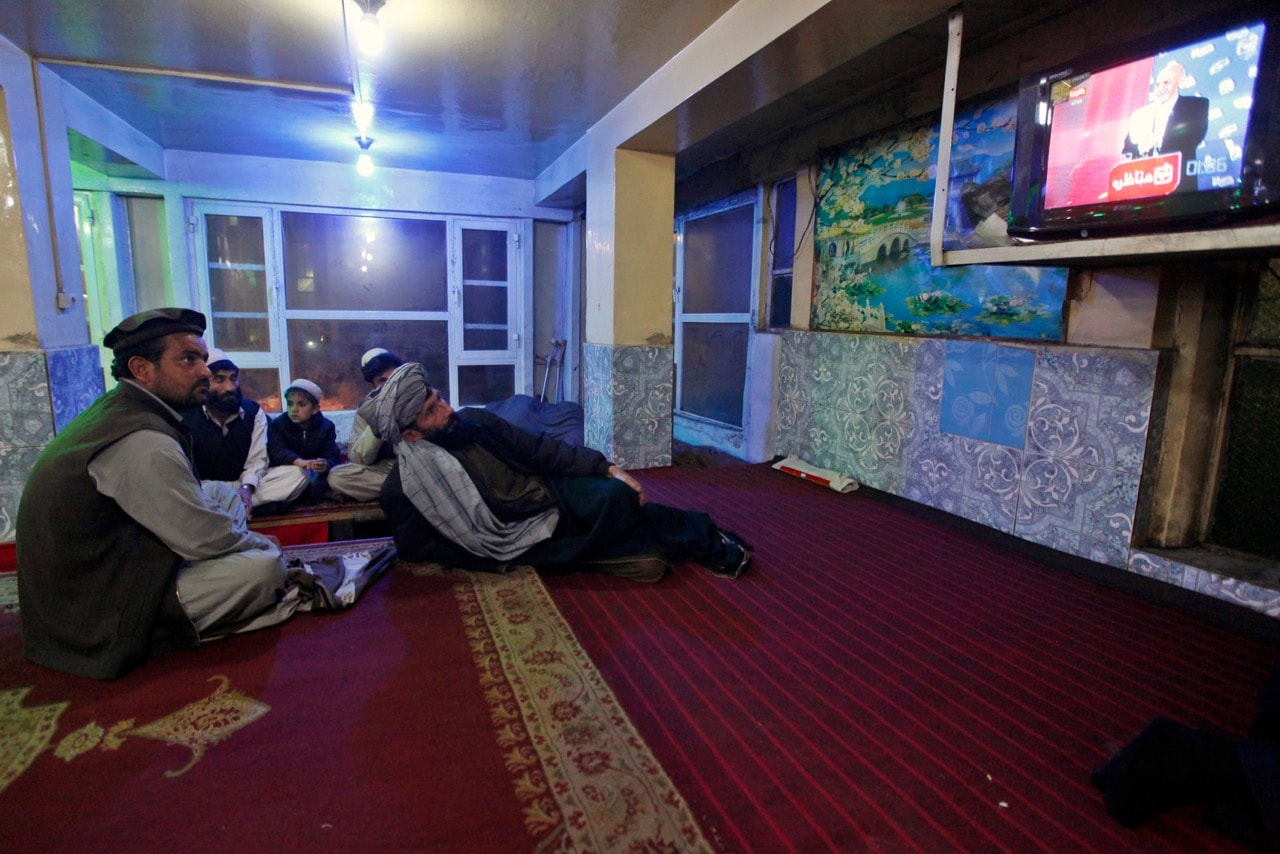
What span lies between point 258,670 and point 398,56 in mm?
2912

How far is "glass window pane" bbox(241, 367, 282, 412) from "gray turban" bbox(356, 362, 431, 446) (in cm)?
371

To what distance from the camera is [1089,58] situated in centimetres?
209

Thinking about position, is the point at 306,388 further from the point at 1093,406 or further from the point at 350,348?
the point at 1093,406

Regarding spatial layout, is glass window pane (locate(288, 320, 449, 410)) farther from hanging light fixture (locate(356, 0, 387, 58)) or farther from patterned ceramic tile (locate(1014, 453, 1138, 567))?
patterned ceramic tile (locate(1014, 453, 1138, 567))

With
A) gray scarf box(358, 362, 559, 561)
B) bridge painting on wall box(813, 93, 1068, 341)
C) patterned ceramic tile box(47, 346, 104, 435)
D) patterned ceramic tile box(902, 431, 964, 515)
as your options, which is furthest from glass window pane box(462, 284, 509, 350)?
patterned ceramic tile box(902, 431, 964, 515)

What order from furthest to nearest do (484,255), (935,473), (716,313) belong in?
(484,255)
(716,313)
(935,473)

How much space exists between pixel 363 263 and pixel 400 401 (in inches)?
156

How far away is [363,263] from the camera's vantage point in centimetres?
595

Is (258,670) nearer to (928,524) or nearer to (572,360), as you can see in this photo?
(928,524)

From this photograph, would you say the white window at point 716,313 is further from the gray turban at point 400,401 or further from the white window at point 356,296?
the gray turban at point 400,401

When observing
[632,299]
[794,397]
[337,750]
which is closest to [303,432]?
[632,299]

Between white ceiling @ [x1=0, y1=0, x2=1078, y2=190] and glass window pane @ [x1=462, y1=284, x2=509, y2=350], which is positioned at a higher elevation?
white ceiling @ [x1=0, y1=0, x2=1078, y2=190]

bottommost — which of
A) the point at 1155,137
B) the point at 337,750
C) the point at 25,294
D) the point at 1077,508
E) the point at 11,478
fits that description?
the point at 337,750

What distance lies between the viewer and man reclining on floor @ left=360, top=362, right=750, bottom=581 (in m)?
2.58
